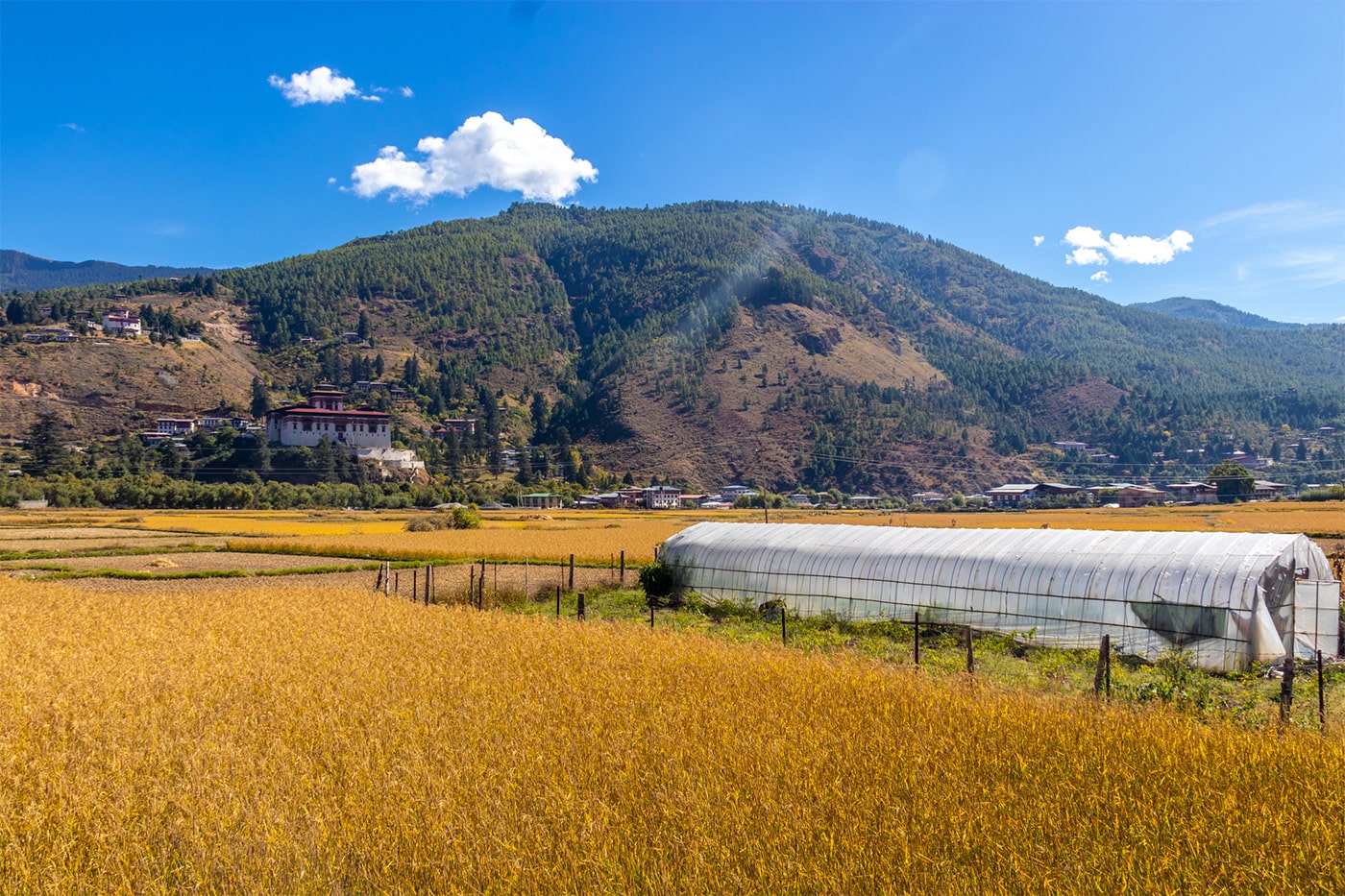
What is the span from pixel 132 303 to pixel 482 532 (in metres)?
165

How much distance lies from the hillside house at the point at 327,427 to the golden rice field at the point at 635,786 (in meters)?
126

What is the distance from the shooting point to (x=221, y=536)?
2050 inches

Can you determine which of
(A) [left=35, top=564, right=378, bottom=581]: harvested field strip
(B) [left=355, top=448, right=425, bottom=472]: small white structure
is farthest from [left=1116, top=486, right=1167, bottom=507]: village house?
(A) [left=35, top=564, right=378, bottom=581]: harvested field strip

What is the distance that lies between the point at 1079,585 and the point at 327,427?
428 feet

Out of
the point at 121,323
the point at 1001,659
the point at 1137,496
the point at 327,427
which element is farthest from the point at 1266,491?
the point at 121,323

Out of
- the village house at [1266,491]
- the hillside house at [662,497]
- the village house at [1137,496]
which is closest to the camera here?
the village house at [1266,491]

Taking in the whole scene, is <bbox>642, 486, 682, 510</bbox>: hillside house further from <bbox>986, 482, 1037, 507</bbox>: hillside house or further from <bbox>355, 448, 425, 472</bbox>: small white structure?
<bbox>986, 482, 1037, 507</bbox>: hillside house

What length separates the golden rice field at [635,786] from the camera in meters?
5.14

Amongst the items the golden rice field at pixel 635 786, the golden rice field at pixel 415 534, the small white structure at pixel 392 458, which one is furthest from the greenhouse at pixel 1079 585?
the small white structure at pixel 392 458

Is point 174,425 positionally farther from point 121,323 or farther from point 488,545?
point 488,545

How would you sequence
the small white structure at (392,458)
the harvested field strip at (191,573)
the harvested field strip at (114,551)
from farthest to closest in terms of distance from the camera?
the small white structure at (392,458), the harvested field strip at (114,551), the harvested field strip at (191,573)

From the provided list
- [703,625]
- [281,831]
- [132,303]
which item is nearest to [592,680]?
[281,831]

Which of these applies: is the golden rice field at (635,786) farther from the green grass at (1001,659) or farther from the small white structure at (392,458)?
the small white structure at (392,458)

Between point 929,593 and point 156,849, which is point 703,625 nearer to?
point 929,593
